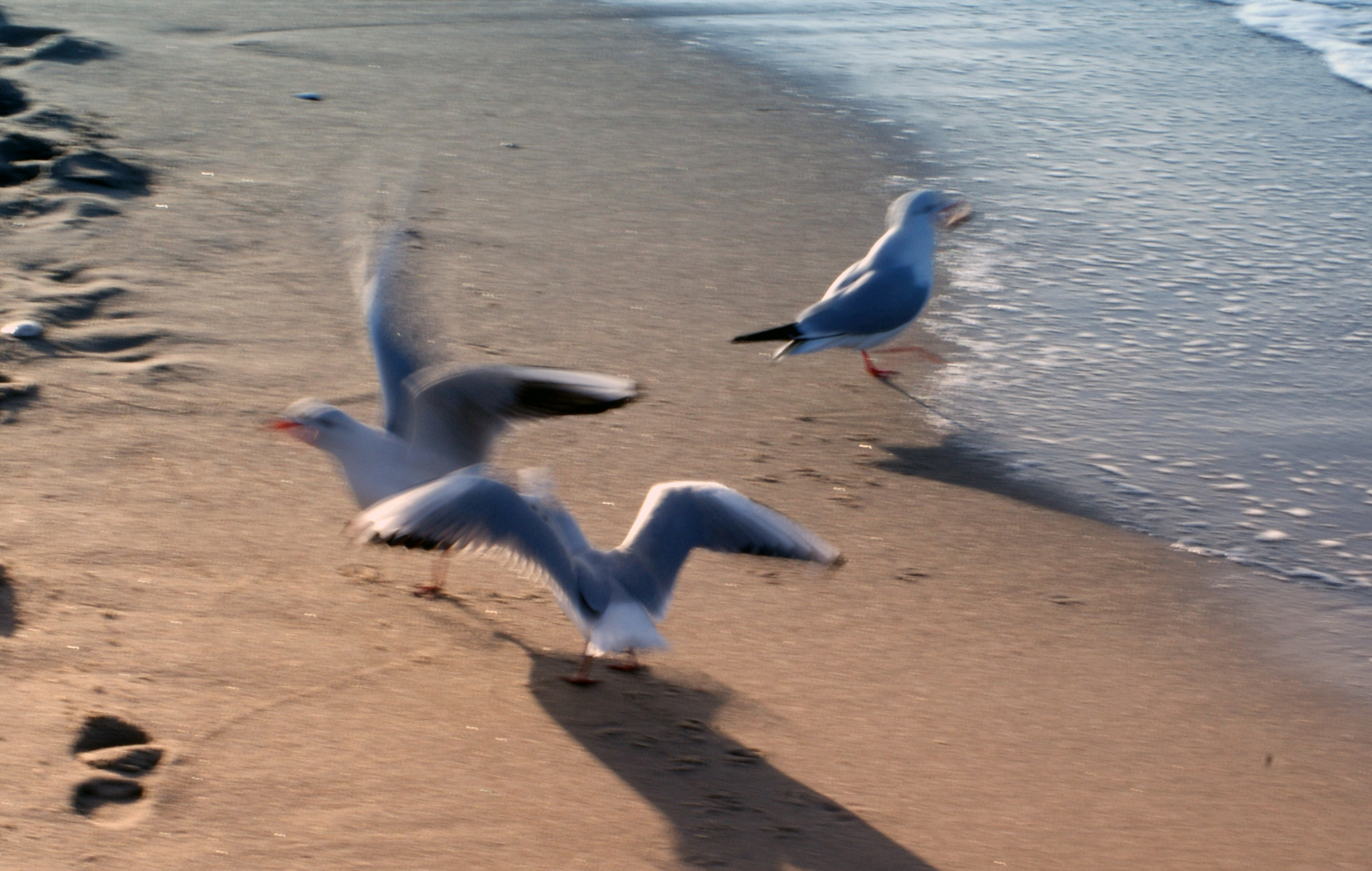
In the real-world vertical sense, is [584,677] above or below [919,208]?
below

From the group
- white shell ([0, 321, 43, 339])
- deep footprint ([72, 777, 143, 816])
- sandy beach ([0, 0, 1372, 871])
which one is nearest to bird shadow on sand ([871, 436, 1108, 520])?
sandy beach ([0, 0, 1372, 871])

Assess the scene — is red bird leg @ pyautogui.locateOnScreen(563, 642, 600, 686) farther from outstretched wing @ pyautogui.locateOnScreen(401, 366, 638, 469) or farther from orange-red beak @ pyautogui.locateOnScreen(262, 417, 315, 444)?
orange-red beak @ pyautogui.locateOnScreen(262, 417, 315, 444)

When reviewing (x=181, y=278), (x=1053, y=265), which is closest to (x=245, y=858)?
(x=181, y=278)

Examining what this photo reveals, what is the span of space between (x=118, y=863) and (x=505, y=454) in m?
2.26

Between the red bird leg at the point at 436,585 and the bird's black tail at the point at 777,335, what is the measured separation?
1.59 metres

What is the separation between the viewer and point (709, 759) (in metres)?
3.04

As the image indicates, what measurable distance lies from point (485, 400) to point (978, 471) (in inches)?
70.0

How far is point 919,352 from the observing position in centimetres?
575

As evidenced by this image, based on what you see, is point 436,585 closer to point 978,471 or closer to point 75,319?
point 978,471

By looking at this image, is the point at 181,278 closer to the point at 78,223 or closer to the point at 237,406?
the point at 78,223

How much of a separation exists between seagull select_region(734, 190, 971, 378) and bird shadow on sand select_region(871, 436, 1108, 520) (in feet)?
1.96

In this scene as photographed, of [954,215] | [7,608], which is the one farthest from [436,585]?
[954,215]

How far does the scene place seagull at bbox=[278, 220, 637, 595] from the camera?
3666 mm

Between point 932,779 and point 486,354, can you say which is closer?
point 932,779
